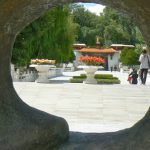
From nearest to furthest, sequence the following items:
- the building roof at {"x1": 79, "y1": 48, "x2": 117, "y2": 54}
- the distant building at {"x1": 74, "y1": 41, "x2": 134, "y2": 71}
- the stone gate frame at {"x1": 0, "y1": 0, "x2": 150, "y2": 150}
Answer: the stone gate frame at {"x1": 0, "y1": 0, "x2": 150, "y2": 150} → the building roof at {"x1": 79, "y1": 48, "x2": 117, "y2": 54} → the distant building at {"x1": 74, "y1": 41, "x2": 134, "y2": 71}

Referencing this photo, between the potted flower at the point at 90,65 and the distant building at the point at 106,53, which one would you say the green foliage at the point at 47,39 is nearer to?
the potted flower at the point at 90,65

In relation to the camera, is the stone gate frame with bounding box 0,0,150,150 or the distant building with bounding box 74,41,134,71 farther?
the distant building with bounding box 74,41,134,71

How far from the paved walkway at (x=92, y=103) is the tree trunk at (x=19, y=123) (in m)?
2.39

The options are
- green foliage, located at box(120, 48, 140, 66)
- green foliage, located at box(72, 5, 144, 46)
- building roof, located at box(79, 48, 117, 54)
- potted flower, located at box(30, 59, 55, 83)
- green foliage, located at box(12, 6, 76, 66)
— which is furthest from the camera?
green foliage, located at box(72, 5, 144, 46)

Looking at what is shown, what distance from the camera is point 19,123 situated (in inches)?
162

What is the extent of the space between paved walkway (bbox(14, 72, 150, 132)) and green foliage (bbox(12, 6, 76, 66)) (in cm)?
714

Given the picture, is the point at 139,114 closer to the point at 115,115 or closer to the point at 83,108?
the point at 115,115

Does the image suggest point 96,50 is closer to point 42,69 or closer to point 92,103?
point 42,69

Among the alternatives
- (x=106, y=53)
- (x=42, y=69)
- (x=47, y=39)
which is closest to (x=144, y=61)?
(x=42, y=69)

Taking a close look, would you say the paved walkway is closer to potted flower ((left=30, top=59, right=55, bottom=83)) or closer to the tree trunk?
potted flower ((left=30, top=59, right=55, bottom=83))

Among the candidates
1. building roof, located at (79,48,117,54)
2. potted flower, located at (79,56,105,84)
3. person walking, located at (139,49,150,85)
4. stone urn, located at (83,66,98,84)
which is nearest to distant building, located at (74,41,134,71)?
building roof, located at (79,48,117,54)

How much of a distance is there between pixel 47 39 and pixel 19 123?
22.6m

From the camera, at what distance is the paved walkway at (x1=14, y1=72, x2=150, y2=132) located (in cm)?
791

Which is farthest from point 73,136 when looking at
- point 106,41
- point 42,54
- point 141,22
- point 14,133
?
point 106,41
